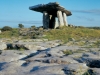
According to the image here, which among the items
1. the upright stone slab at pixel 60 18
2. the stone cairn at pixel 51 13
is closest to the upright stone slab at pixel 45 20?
the stone cairn at pixel 51 13

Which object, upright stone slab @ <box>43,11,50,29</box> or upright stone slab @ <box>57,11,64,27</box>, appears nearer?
upright stone slab @ <box>57,11,64,27</box>

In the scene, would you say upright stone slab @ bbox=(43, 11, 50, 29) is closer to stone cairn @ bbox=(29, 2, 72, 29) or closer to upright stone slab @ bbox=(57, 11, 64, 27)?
stone cairn @ bbox=(29, 2, 72, 29)

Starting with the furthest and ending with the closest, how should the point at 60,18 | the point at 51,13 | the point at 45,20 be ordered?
the point at 51,13
the point at 45,20
the point at 60,18

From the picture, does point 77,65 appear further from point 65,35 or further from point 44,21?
point 44,21

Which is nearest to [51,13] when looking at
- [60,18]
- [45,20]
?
[45,20]

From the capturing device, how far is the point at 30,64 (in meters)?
8.47

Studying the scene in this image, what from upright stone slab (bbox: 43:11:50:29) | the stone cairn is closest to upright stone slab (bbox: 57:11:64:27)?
the stone cairn

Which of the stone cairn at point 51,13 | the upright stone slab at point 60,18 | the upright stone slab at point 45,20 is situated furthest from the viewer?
the upright stone slab at point 45,20

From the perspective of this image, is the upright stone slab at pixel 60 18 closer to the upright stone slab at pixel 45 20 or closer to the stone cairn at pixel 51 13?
the stone cairn at pixel 51 13

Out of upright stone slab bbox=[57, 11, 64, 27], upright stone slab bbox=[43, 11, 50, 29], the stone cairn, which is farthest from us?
upright stone slab bbox=[43, 11, 50, 29]

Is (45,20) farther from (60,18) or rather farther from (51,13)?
(51,13)

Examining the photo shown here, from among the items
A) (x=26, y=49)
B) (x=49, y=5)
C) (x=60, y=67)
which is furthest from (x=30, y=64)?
(x=49, y=5)

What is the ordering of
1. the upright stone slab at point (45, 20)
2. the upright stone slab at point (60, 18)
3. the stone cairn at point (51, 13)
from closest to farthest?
the stone cairn at point (51, 13), the upright stone slab at point (60, 18), the upright stone slab at point (45, 20)

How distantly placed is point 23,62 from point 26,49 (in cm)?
447
